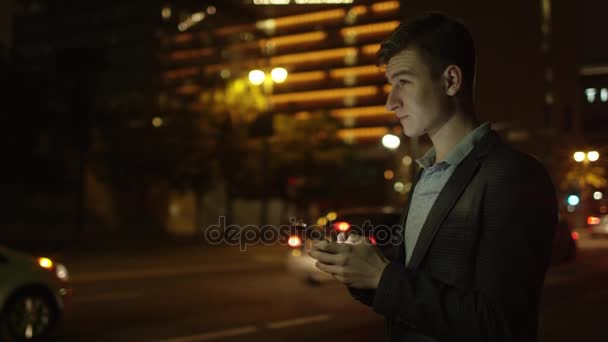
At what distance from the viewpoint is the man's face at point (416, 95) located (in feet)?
5.36

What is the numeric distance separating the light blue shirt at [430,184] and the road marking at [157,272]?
46.5 feet

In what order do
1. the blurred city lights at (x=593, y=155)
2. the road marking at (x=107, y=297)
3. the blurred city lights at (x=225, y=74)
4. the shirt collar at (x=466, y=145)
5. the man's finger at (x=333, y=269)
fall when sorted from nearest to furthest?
the man's finger at (x=333, y=269) < the shirt collar at (x=466, y=145) < the blurred city lights at (x=593, y=155) < the road marking at (x=107, y=297) < the blurred city lights at (x=225, y=74)

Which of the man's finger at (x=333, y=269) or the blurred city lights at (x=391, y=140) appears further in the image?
the blurred city lights at (x=391, y=140)

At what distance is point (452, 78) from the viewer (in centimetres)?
163

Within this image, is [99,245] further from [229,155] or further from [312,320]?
[312,320]

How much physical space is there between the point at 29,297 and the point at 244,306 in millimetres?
3854

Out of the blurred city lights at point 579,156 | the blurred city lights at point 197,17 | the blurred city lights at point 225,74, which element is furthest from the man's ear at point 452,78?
the blurred city lights at point 225,74

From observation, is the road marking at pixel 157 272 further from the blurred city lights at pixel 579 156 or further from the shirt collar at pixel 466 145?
the shirt collar at pixel 466 145

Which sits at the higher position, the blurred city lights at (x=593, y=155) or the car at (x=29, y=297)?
the blurred city lights at (x=593, y=155)

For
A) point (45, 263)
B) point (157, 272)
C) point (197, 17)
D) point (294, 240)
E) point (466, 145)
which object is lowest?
point (157, 272)

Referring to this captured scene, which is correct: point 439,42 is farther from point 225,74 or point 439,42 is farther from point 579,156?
point 225,74

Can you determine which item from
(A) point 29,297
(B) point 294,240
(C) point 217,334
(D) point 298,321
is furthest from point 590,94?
(A) point 29,297

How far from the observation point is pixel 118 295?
487 inches

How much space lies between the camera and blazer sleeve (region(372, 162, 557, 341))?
135 cm
